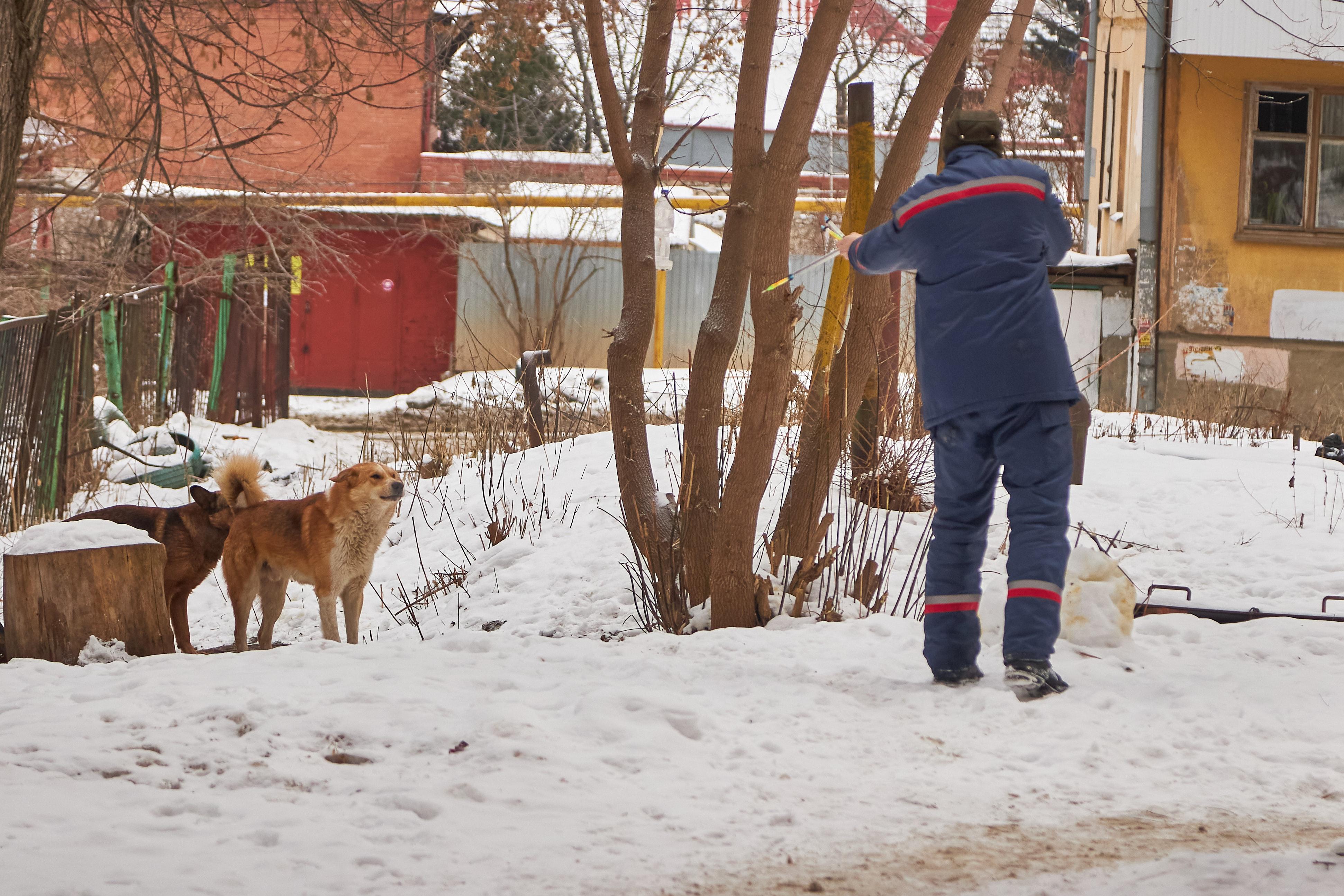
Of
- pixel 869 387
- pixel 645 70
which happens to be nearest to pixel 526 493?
pixel 869 387

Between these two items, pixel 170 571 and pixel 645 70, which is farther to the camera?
pixel 645 70

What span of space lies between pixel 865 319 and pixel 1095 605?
6.44 ft

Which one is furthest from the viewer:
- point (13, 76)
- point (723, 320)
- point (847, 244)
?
point (723, 320)

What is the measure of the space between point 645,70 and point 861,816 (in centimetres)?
455

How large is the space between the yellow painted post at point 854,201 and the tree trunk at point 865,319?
0.63 m

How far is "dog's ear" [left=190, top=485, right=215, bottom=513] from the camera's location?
6266 millimetres

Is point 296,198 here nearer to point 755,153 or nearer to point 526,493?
point 526,493

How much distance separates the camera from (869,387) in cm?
766

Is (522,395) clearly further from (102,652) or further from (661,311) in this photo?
(661,311)

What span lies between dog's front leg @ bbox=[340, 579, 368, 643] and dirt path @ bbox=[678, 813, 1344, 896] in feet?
13.2

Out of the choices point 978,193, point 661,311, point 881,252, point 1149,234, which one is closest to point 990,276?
point 978,193

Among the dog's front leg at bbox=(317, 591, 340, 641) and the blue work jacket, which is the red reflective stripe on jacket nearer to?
the blue work jacket

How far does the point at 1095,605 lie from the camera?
472 cm

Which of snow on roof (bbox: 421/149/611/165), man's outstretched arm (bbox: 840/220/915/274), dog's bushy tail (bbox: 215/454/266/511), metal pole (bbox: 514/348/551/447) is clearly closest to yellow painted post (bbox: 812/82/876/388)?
man's outstretched arm (bbox: 840/220/915/274)
